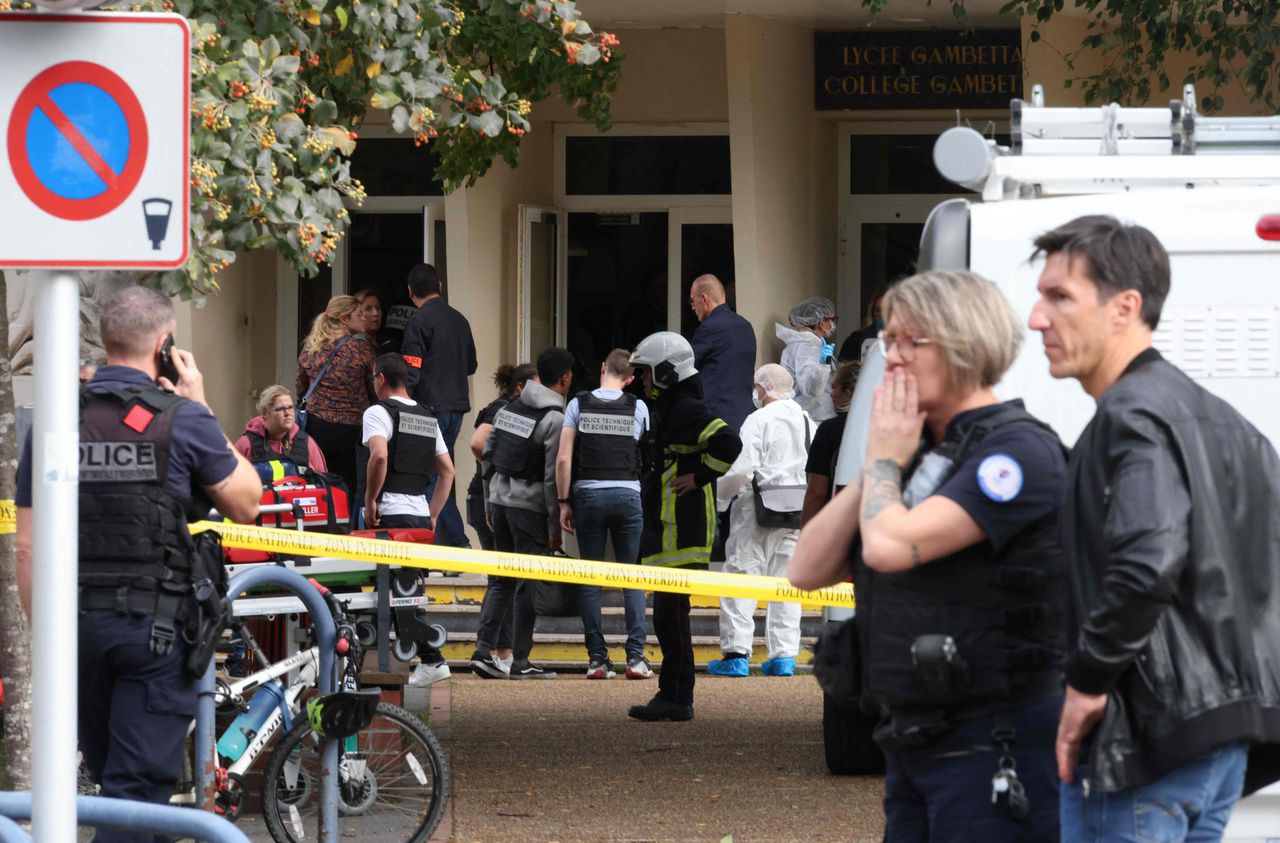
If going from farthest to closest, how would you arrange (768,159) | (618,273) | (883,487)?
(618,273)
(768,159)
(883,487)

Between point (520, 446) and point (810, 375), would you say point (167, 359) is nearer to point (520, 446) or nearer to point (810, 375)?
point (520, 446)

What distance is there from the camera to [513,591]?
10992 millimetres

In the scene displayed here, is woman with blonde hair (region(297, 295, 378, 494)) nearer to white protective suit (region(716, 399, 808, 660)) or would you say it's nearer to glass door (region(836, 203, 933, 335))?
white protective suit (region(716, 399, 808, 660))

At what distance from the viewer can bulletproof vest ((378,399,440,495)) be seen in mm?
10375

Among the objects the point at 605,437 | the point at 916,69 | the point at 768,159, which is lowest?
the point at 605,437

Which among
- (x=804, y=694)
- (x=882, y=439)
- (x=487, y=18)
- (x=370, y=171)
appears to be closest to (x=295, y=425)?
(x=487, y=18)

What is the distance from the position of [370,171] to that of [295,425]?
4518 mm

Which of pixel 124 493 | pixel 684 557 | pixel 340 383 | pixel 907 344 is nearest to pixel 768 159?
pixel 340 383

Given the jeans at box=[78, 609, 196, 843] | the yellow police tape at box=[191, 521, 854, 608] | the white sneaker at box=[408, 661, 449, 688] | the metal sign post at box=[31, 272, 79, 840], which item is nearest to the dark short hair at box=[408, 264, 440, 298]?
the white sneaker at box=[408, 661, 449, 688]

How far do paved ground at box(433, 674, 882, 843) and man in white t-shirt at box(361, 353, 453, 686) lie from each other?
32.4 inches

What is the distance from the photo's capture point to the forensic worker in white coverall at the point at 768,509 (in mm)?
10500

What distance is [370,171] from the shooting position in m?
14.7

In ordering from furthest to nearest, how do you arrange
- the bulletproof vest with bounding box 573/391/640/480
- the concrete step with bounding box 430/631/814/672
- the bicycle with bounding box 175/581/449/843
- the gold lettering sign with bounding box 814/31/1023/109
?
the gold lettering sign with bounding box 814/31/1023/109
the concrete step with bounding box 430/631/814/672
the bulletproof vest with bounding box 573/391/640/480
the bicycle with bounding box 175/581/449/843

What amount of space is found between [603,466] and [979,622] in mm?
6964
